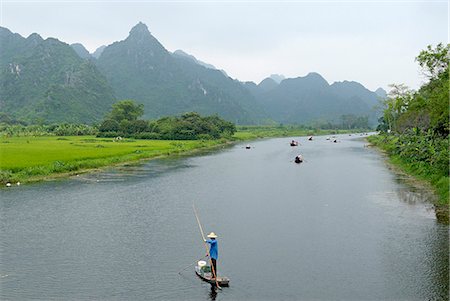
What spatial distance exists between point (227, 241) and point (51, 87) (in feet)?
518

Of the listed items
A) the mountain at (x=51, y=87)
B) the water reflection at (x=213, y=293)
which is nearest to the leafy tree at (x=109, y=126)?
the mountain at (x=51, y=87)

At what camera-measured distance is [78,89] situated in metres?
175

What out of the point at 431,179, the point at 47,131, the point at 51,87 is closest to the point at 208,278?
the point at 431,179

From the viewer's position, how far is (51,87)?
522 feet

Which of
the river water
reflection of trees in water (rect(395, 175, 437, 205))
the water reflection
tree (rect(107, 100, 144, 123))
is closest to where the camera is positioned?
the water reflection

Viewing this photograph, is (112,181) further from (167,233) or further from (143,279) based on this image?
(143,279)

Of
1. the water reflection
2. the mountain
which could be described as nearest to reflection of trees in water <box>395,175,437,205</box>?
the water reflection

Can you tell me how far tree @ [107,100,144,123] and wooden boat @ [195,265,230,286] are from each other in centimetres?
10484

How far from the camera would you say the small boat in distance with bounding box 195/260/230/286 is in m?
13.9

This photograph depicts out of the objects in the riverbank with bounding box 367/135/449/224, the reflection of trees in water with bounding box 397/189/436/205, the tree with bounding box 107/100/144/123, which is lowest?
the reflection of trees in water with bounding box 397/189/436/205

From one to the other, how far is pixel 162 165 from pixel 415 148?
29227 millimetres

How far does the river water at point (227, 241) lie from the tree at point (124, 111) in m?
81.9

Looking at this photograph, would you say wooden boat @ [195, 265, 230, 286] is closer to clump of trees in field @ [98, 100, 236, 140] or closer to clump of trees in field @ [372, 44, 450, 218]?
clump of trees in field @ [372, 44, 450, 218]

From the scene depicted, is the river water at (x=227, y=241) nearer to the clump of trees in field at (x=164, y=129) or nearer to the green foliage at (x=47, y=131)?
the green foliage at (x=47, y=131)
